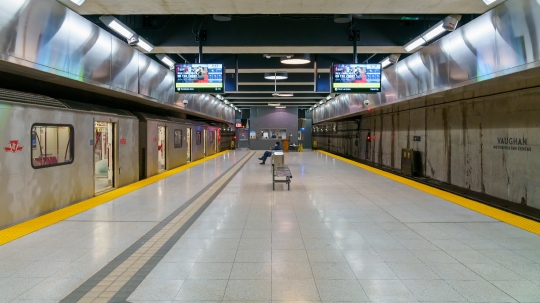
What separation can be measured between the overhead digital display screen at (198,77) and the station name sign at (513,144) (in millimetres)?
7477

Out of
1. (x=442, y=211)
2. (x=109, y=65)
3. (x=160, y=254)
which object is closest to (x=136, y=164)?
(x=109, y=65)

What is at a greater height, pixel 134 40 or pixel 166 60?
pixel 166 60

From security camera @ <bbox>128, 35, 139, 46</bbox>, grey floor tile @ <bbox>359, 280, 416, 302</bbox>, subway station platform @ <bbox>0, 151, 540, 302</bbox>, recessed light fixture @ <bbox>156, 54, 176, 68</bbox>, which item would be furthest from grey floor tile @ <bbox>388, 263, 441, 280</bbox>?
recessed light fixture @ <bbox>156, 54, 176, 68</bbox>

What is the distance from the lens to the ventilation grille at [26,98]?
5444mm

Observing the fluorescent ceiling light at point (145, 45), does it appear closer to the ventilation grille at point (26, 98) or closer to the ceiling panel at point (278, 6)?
the ceiling panel at point (278, 6)

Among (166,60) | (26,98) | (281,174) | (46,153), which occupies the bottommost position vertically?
(281,174)

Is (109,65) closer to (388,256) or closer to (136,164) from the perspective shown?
(136,164)

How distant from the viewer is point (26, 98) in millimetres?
5922

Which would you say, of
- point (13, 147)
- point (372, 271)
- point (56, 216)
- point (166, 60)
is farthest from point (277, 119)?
point (372, 271)

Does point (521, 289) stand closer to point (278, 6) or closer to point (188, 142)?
point (278, 6)

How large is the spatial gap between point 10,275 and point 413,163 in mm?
11626

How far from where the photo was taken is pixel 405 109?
13.5 metres

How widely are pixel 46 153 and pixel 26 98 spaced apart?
125cm

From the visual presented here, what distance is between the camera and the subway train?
5492 mm
